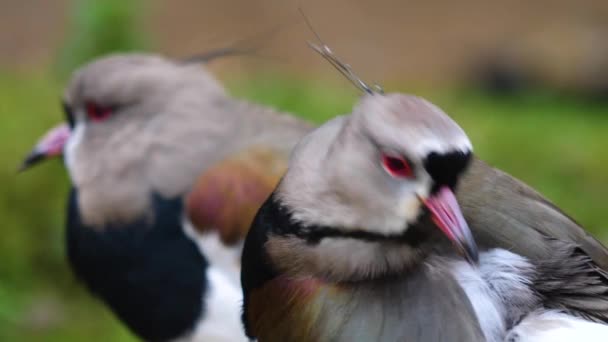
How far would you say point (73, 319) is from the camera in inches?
126

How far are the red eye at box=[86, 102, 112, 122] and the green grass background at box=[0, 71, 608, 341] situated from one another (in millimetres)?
527

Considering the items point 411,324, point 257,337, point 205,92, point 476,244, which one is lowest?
point 205,92

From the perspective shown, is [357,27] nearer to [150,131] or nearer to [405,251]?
[150,131]

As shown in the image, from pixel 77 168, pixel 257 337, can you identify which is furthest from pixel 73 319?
pixel 257 337

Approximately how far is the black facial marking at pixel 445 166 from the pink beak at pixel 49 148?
57.6 inches

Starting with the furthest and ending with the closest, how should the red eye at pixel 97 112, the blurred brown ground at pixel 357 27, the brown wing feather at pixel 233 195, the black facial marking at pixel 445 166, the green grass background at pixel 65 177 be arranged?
the blurred brown ground at pixel 357 27 < the green grass background at pixel 65 177 < the red eye at pixel 97 112 < the brown wing feather at pixel 233 195 < the black facial marking at pixel 445 166

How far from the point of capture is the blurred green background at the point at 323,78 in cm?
323

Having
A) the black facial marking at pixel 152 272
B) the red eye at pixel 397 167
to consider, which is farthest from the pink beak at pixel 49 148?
the red eye at pixel 397 167

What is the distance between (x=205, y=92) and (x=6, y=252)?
2.86 feet

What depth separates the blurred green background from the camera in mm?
3230

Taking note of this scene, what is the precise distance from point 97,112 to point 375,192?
50.1 inches

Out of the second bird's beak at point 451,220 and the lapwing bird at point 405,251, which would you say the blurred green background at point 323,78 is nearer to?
the lapwing bird at point 405,251

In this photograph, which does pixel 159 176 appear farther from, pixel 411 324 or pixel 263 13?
pixel 263 13


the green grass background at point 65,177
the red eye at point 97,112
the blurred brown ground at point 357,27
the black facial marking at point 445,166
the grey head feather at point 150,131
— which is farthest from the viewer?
the blurred brown ground at point 357,27
